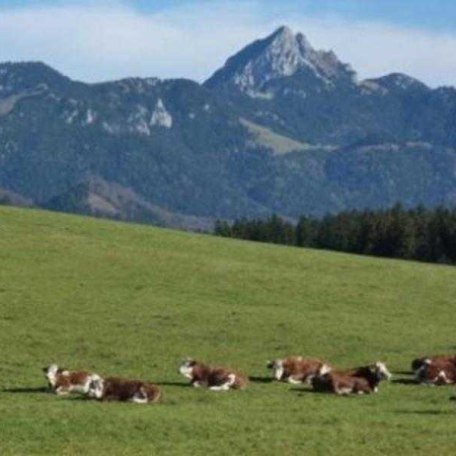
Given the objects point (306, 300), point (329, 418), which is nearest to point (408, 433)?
point (329, 418)

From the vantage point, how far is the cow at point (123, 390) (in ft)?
77.6

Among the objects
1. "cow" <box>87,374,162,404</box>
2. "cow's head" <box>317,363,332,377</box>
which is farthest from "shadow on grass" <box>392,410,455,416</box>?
"cow" <box>87,374,162,404</box>

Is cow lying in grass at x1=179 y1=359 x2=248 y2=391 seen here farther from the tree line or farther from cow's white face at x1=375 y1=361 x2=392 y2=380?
the tree line

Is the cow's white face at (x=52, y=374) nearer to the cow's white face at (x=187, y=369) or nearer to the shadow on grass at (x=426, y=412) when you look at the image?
the cow's white face at (x=187, y=369)

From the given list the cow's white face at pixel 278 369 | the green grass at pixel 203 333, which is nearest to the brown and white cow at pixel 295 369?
Result: the cow's white face at pixel 278 369

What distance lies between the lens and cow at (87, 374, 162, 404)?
2364cm

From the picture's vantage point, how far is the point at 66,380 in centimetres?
2484

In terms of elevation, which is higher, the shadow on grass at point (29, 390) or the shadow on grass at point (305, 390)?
the shadow on grass at point (305, 390)

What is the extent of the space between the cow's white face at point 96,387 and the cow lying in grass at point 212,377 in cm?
291

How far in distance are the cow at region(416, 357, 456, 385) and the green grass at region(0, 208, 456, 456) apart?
583 mm

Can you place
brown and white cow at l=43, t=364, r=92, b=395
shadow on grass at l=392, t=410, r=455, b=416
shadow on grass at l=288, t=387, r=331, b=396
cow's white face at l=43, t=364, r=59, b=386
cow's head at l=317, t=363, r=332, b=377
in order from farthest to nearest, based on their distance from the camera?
cow's head at l=317, t=363, r=332, b=377, shadow on grass at l=288, t=387, r=331, b=396, cow's white face at l=43, t=364, r=59, b=386, brown and white cow at l=43, t=364, r=92, b=395, shadow on grass at l=392, t=410, r=455, b=416

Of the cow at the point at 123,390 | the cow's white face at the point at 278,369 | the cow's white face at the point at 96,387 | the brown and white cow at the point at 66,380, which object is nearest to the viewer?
the cow at the point at 123,390

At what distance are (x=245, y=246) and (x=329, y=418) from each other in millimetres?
37124

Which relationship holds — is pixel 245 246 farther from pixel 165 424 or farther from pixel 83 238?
pixel 165 424
